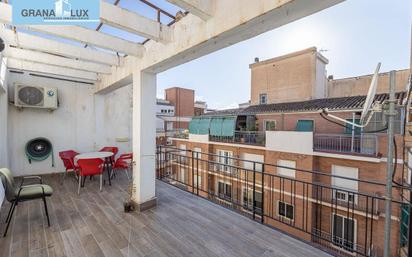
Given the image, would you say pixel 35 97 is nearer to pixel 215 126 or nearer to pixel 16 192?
pixel 16 192

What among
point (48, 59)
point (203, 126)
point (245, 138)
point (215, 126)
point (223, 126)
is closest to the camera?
point (48, 59)

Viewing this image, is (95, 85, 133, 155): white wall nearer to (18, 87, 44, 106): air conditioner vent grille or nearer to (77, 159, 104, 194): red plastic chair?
(18, 87, 44, 106): air conditioner vent grille

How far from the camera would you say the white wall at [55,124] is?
14.5ft

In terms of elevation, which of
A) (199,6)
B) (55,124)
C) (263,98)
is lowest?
(55,124)

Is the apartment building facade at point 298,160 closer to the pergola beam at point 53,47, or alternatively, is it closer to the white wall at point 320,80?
the white wall at point 320,80

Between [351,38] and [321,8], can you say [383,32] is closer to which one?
[351,38]

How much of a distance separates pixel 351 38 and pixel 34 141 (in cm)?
906

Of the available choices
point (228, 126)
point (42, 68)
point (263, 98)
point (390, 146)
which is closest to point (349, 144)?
point (228, 126)

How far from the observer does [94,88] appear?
211 inches

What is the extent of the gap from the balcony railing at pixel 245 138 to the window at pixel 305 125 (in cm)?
209

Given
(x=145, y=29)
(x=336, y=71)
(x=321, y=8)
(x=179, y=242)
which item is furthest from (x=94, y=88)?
(x=336, y=71)

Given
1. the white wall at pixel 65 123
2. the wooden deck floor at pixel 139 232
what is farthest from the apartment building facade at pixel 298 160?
the white wall at pixel 65 123

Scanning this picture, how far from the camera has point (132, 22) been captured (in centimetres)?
221

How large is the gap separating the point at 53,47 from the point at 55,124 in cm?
273
